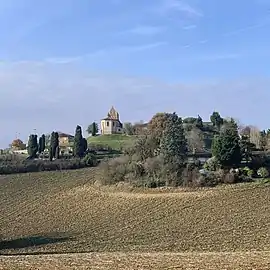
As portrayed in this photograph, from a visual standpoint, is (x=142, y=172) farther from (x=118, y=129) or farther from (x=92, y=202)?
(x=118, y=129)

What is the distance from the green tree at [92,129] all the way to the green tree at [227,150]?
6815 centimetres

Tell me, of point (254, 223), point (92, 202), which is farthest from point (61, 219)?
point (254, 223)

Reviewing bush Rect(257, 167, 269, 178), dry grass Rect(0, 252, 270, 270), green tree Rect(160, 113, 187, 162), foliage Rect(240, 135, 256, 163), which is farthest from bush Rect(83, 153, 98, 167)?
dry grass Rect(0, 252, 270, 270)

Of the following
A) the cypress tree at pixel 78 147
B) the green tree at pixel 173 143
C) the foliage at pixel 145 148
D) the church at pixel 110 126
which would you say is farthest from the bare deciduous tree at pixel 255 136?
the church at pixel 110 126

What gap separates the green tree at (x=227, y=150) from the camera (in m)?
58.3

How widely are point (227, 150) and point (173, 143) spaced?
19.6ft

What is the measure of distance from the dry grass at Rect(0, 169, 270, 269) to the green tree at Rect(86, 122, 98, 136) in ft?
196

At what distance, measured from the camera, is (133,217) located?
46.0 metres

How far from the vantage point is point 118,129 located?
13338cm

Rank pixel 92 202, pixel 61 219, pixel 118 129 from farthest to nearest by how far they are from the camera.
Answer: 1. pixel 118 129
2. pixel 92 202
3. pixel 61 219

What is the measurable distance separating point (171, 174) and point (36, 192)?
15490 mm

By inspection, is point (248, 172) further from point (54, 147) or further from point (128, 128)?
point (128, 128)

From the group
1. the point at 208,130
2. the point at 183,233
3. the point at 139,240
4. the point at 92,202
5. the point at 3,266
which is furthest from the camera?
the point at 208,130

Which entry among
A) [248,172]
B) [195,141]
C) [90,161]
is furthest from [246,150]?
[90,161]
